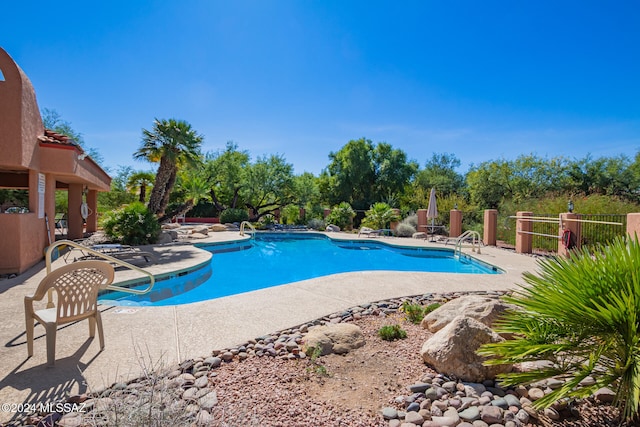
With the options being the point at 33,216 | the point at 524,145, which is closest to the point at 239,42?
the point at 33,216

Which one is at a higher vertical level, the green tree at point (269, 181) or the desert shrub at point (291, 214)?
the green tree at point (269, 181)

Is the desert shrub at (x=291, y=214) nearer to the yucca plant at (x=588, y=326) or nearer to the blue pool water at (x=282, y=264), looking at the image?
the blue pool water at (x=282, y=264)

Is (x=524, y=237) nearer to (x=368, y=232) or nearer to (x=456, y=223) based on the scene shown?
(x=456, y=223)

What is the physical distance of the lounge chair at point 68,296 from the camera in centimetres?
288

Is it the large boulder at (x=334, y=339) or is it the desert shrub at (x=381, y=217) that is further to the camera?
the desert shrub at (x=381, y=217)

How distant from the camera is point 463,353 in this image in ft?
9.45

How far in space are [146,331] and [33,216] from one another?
21.8 ft

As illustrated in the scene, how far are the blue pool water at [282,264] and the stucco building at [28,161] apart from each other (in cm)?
284

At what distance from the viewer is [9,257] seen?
7.08 metres

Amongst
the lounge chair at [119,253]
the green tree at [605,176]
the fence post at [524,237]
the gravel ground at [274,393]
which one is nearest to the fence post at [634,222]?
the fence post at [524,237]

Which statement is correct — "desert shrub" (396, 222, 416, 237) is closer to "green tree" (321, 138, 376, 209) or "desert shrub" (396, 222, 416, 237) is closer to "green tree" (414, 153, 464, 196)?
"green tree" (321, 138, 376, 209)

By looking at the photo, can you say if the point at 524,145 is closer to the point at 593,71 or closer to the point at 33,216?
the point at 593,71

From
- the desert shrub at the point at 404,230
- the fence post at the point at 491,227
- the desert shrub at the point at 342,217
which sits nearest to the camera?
the fence post at the point at 491,227

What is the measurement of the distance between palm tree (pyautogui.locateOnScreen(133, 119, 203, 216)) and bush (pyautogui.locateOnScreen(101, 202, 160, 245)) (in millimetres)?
2234
